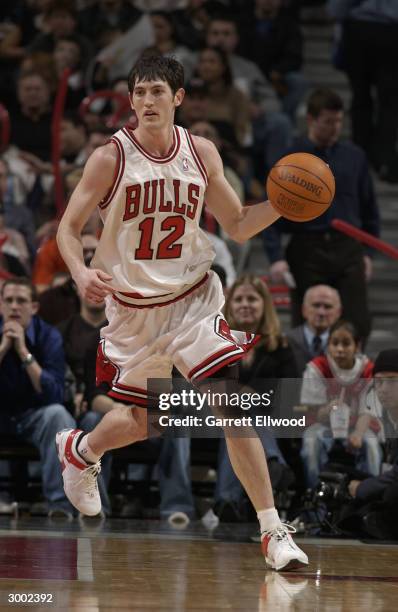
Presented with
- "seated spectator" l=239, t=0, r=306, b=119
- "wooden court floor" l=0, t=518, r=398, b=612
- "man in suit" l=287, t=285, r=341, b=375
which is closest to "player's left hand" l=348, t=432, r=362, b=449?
"wooden court floor" l=0, t=518, r=398, b=612

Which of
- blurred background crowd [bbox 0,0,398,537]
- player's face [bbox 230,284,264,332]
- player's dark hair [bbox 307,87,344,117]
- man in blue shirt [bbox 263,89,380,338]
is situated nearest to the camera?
blurred background crowd [bbox 0,0,398,537]

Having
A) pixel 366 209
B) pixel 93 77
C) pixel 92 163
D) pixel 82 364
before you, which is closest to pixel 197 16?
pixel 93 77

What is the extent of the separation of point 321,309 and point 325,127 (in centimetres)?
141

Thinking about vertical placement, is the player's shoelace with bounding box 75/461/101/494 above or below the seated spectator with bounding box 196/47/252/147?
below

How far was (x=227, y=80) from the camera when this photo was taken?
1055cm

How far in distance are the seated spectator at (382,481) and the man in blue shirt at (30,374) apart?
166 centimetres

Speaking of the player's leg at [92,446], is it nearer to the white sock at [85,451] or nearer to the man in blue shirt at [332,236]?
the white sock at [85,451]

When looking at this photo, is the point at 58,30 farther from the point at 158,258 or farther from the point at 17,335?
the point at 158,258

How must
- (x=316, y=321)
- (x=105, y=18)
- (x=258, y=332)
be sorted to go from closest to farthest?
(x=258, y=332) → (x=316, y=321) → (x=105, y=18)

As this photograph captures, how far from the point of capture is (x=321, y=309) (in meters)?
7.93

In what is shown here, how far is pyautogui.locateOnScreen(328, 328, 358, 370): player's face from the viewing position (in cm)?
716

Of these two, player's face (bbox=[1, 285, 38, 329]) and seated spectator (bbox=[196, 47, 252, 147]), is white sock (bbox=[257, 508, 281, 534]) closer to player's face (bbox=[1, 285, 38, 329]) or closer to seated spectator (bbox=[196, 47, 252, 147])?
player's face (bbox=[1, 285, 38, 329])

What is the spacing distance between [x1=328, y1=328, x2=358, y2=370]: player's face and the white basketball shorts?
2.02m

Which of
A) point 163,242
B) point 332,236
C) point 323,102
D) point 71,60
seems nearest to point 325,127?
point 323,102
